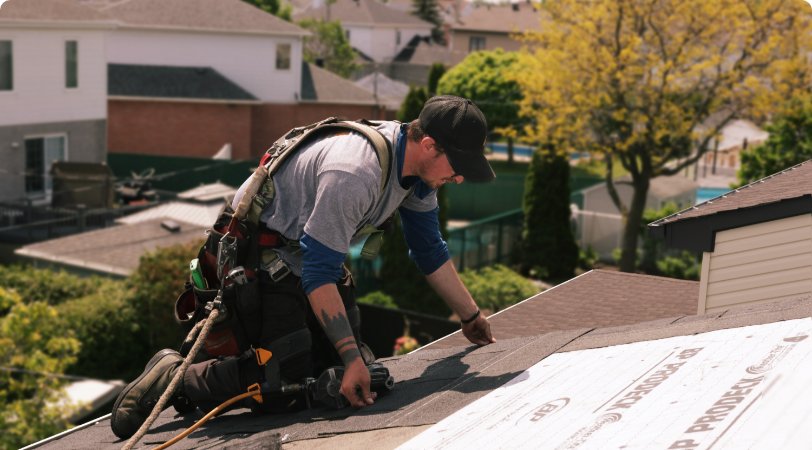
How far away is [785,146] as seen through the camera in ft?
79.0

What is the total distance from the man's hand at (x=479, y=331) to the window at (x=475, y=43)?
7336 cm

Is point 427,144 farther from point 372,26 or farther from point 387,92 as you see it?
point 372,26

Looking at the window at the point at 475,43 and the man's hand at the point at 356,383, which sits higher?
the window at the point at 475,43

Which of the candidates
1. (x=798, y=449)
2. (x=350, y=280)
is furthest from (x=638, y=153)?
(x=798, y=449)

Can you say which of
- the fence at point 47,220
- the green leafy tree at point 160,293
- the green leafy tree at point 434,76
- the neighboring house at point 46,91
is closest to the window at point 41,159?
the neighboring house at point 46,91

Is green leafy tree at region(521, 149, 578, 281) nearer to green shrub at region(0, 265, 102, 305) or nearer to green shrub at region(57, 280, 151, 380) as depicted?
green shrub at region(0, 265, 102, 305)

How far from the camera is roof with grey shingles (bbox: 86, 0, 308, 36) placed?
130 ft

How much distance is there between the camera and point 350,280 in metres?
5.05

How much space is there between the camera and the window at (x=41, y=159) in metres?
29.2

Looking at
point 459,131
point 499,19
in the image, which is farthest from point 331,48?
point 459,131

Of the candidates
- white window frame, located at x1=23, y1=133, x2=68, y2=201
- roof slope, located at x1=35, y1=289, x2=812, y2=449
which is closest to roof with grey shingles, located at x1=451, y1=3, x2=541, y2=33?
white window frame, located at x1=23, y1=133, x2=68, y2=201

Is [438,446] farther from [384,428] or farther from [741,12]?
[741,12]

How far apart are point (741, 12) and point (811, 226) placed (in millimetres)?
21796

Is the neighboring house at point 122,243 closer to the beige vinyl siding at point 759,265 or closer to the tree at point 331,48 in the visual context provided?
the beige vinyl siding at point 759,265
